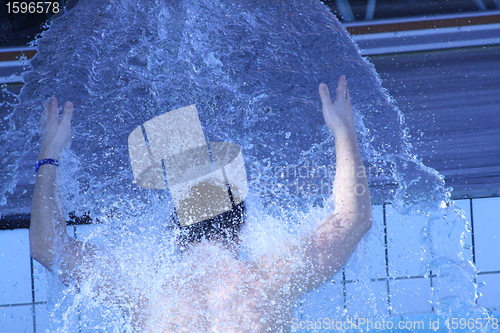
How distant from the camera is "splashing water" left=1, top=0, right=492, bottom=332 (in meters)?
2.10

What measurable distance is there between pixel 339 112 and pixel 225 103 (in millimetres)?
745

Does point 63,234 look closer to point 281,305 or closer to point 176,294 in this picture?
point 176,294

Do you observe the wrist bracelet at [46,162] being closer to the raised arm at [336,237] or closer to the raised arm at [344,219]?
the raised arm at [336,237]

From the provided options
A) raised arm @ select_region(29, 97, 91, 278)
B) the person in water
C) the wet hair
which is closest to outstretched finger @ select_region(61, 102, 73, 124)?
raised arm @ select_region(29, 97, 91, 278)

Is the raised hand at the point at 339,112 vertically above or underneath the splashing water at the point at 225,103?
above

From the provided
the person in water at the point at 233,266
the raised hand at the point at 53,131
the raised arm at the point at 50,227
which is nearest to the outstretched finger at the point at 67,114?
the raised hand at the point at 53,131

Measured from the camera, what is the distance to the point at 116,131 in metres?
2.19

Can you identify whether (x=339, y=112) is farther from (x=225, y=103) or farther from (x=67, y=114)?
(x=67, y=114)

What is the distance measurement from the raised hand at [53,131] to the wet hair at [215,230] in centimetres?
54

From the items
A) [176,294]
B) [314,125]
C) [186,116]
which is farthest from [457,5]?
[176,294]

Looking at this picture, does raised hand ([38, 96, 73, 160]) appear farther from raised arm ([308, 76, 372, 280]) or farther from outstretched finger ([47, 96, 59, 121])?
raised arm ([308, 76, 372, 280])

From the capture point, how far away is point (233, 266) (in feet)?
4.74

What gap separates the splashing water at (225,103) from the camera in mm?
2104

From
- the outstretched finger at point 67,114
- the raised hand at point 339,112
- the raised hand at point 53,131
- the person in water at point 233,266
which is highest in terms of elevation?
the raised hand at point 339,112
